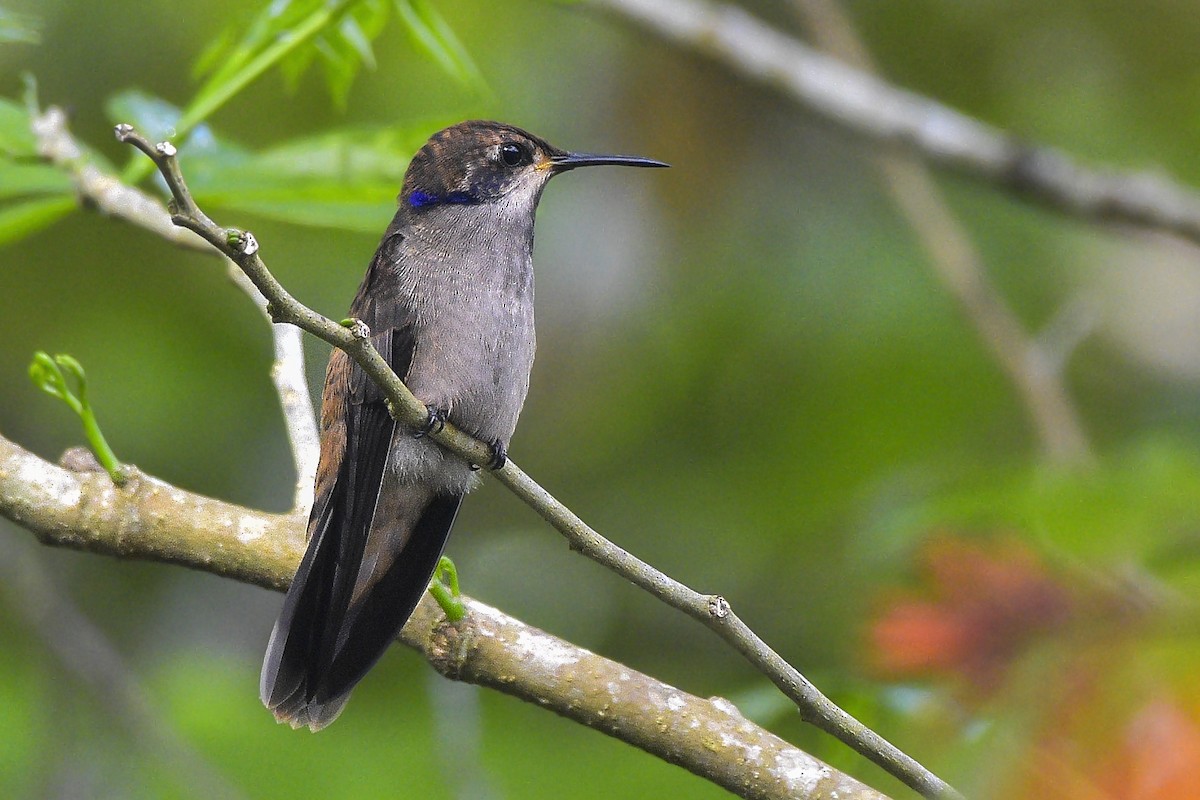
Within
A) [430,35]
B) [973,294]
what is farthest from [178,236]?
[973,294]

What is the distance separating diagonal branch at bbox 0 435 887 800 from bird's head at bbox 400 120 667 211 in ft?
4.87

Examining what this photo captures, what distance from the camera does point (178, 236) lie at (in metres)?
3.81

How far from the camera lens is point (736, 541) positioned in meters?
7.00

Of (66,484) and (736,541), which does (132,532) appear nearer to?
(66,484)

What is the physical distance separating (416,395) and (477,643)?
99 centimetres

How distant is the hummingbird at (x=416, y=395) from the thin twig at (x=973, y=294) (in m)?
2.11

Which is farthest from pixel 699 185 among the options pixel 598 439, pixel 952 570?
pixel 952 570

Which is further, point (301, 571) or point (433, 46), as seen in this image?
point (433, 46)

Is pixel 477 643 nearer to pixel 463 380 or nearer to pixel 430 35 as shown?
pixel 463 380

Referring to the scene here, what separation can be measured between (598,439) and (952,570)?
14.7 ft

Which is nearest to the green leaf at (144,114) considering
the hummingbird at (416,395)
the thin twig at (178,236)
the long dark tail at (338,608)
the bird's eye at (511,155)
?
the thin twig at (178,236)

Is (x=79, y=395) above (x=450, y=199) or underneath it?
underneath

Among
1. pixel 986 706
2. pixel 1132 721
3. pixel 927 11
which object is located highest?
pixel 927 11

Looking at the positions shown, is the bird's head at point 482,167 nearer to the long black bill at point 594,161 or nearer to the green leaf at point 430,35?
the long black bill at point 594,161
